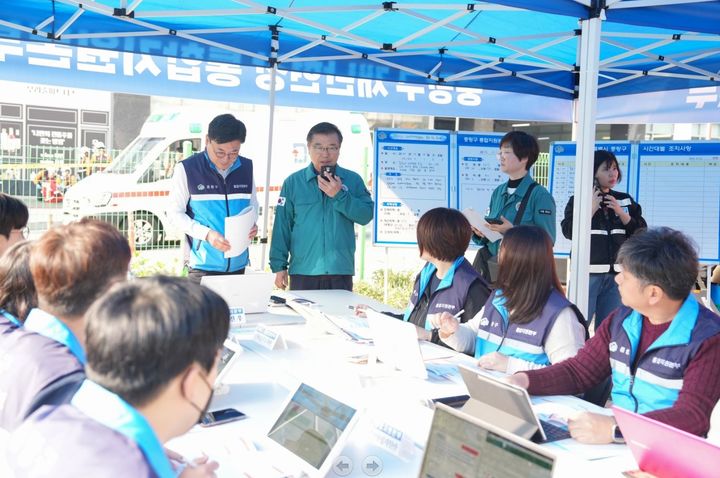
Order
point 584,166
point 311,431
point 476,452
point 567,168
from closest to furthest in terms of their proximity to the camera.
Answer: point 476,452 → point 311,431 → point 584,166 → point 567,168

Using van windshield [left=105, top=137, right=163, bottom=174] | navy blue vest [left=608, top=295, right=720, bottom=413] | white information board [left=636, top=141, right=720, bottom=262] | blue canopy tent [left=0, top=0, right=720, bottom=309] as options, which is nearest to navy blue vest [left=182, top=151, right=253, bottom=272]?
blue canopy tent [left=0, top=0, right=720, bottom=309]

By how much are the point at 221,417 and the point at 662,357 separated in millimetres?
1221

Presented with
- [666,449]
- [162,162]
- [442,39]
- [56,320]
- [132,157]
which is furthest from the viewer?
[162,162]

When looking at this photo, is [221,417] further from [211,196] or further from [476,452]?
[211,196]

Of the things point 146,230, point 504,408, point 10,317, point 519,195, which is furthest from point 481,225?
point 146,230

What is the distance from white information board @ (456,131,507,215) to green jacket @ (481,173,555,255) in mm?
1710

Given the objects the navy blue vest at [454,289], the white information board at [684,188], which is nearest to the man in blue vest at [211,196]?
the navy blue vest at [454,289]

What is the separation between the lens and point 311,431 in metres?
1.71

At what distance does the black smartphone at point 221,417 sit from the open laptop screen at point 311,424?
9.0 inches

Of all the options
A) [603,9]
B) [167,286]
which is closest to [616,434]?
[167,286]

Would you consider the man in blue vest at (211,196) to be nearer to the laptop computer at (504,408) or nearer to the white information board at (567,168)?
the laptop computer at (504,408)

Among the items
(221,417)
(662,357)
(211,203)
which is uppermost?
(211,203)

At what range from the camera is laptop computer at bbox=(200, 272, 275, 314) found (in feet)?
10.5

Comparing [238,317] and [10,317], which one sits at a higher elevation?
[10,317]
